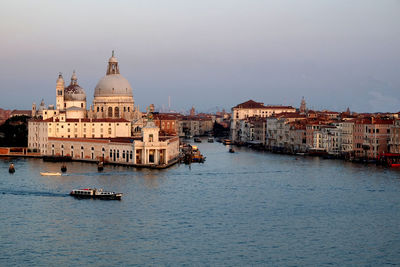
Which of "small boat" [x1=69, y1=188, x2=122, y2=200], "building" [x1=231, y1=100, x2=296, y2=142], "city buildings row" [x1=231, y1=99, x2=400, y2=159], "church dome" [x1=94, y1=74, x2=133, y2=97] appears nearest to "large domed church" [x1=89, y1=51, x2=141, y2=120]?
"church dome" [x1=94, y1=74, x2=133, y2=97]

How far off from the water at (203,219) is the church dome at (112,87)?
1531 centimetres

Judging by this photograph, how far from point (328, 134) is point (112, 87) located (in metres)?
11.9

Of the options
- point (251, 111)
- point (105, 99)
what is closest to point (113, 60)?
point (105, 99)

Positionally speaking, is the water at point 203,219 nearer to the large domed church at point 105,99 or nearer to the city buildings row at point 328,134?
the city buildings row at point 328,134

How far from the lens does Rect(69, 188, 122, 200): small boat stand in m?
20.8

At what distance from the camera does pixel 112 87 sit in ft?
139

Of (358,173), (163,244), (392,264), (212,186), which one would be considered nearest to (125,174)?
(212,186)

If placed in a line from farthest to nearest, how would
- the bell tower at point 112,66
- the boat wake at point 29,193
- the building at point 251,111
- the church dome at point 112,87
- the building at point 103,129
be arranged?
the building at point 251,111 < the bell tower at point 112,66 < the church dome at point 112,87 < the building at point 103,129 < the boat wake at point 29,193

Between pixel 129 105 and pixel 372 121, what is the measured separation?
13.8 meters

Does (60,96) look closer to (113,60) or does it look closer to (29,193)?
(113,60)

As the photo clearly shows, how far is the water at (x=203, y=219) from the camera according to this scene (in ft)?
47.4

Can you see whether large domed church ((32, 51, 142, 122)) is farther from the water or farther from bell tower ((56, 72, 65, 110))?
the water

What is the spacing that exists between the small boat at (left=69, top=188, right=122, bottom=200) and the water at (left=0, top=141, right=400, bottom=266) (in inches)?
10.6

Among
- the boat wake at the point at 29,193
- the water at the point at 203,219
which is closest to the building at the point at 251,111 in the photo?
the water at the point at 203,219
